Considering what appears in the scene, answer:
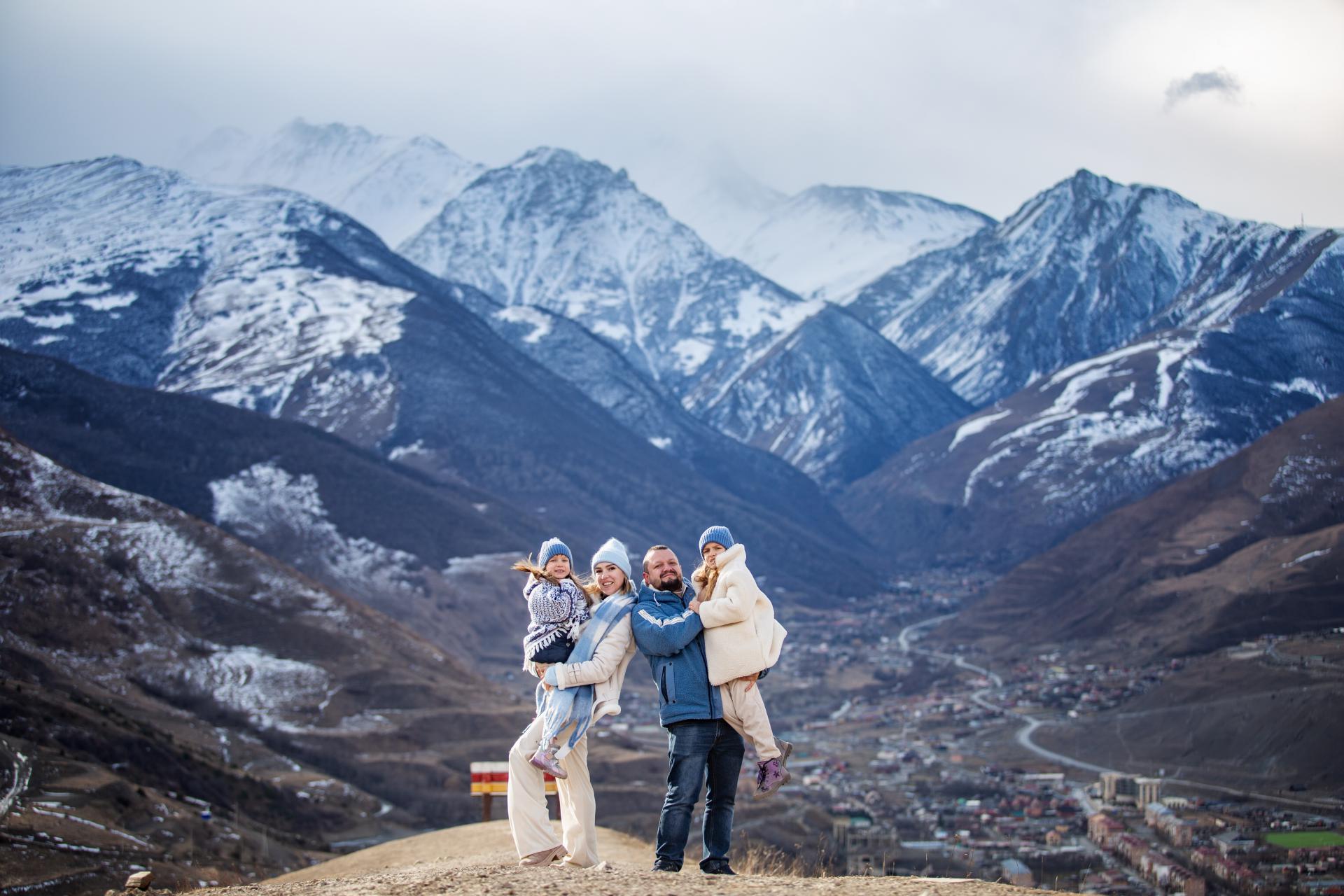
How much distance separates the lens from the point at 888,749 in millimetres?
107250

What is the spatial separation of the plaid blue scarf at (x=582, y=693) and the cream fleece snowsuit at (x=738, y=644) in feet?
2.85

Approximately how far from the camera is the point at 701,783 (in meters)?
15.4

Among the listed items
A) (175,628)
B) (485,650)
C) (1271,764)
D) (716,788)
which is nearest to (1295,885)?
(1271,764)

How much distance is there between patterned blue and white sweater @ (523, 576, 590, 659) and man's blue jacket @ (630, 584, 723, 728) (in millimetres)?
637

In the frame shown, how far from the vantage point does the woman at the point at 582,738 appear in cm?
1545

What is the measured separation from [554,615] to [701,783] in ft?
7.13

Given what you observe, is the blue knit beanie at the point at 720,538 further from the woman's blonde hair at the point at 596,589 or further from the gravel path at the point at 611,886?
the gravel path at the point at 611,886

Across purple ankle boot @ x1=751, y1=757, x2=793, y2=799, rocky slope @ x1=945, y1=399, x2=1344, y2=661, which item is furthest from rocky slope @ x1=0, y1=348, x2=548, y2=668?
purple ankle boot @ x1=751, y1=757, x2=793, y2=799

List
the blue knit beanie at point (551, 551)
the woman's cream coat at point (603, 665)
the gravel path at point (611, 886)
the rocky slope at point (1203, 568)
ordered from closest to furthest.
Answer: the gravel path at point (611, 886) → the woman's cream coat at point (603, 665) → the blue knit beanie at point (551, 551) → the rocky slope at point (1203, 568)

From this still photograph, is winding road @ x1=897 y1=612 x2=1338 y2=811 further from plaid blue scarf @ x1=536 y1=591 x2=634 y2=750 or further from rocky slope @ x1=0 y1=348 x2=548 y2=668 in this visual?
plaid blue scarf @ x1=536 y1=591 x2=634 y2=750

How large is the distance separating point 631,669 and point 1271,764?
66918 millimetres

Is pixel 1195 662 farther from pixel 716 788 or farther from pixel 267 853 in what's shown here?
pixel 716 788

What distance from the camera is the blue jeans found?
15242mm

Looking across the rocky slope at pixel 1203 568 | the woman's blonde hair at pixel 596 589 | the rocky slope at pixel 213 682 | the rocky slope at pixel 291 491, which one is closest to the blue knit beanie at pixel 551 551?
the woman's blonde hair at pixel 596 589
